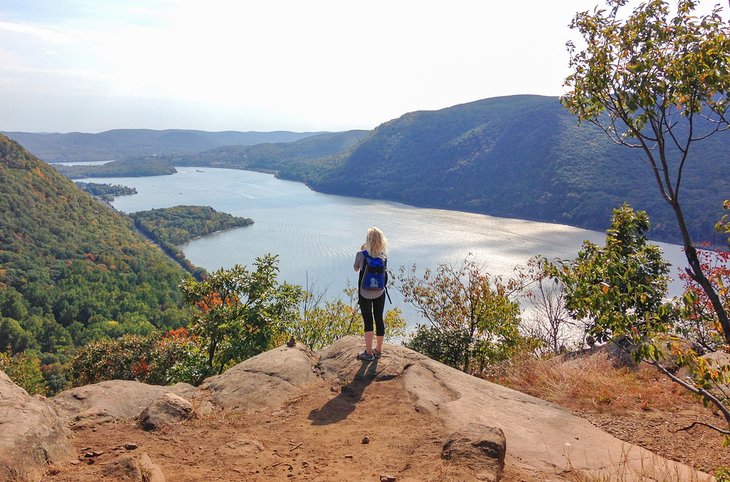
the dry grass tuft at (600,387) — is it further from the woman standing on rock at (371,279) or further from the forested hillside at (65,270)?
the forested hillside at (65,270)

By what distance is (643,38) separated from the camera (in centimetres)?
430

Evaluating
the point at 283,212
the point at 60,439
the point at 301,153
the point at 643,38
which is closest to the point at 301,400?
the point at 60,439

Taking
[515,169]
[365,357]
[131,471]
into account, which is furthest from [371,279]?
[515,169]

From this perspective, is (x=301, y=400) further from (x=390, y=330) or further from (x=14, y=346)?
(x=14, y=346)

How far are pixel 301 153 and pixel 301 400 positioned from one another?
193 metres

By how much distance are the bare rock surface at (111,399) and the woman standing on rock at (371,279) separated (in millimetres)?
2397

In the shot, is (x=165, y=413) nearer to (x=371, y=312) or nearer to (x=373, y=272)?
(x=371, y=312)

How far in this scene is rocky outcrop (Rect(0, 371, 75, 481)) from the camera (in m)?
3.56

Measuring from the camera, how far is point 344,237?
72750mm

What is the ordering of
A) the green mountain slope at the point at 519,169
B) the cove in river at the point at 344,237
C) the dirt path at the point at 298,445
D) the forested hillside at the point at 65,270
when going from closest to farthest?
1. the dirt path at the point at 298,445
2. the forested hillside at the point at 65,270
3. the cove in river at the point at 344,237
4. the green mountain slope at the point at 519,169

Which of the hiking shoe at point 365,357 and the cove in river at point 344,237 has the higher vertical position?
the hiking shoe at point 365,357

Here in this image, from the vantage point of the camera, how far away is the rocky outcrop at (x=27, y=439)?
3.56 m

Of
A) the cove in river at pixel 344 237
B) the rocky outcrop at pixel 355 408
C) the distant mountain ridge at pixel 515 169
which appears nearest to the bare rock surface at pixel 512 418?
the rocky outcrop at pixel 355 408

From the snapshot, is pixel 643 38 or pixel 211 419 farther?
pixel 211 419
